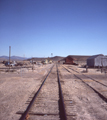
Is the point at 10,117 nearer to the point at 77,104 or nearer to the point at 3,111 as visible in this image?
the point at 3,111

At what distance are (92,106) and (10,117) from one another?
3495mm

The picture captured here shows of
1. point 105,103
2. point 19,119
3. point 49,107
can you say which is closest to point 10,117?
point 19,119

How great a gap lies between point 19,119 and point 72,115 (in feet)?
6.30

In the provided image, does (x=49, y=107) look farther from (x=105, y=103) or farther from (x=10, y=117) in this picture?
(x=105, y=103)

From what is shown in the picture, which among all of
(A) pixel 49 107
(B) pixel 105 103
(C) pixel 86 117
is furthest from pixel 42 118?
(B) pixel 105 103

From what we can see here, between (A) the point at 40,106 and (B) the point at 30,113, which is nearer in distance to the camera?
(B) the point at 30,113

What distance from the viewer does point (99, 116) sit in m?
4.32

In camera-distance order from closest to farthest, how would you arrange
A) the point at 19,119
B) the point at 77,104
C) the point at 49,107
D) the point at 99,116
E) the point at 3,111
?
the point at 19,119 → the point at 99,116 → the point at 3,111 → the point at 49,107 → the point at 77,104

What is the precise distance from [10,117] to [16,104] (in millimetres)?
1255

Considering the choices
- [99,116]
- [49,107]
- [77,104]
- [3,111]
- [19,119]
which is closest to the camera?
[19,119]

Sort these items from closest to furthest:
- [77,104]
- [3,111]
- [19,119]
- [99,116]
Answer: [19,119] < [99,116] < [3,111] < [77,104]

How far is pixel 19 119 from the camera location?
4.02 m

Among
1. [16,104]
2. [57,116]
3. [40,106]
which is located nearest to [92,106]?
[57,116]

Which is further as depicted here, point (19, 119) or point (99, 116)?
point (99, 116)
